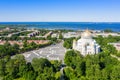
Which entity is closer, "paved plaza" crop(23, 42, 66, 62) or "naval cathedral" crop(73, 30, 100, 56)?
"naval cathedral" crop(73, 30, 100, 56)

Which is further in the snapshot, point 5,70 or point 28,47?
point 28,47

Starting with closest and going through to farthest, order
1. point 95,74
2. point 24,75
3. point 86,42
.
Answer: point 95,74
point 24,75
point 86,42

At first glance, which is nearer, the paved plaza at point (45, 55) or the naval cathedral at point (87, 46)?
the naval cathedral at point (87, 46)

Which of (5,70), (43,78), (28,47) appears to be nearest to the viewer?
(43,78)

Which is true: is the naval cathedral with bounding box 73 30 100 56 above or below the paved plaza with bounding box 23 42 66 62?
above

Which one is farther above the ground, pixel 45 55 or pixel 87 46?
pixel 87 46

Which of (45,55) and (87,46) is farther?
(45,55)

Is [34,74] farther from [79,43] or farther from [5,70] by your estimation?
[79,43]

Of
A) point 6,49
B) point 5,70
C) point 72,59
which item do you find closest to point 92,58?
point 72,59

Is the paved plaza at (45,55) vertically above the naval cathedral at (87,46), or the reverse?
the naval cathedral at (87,46)

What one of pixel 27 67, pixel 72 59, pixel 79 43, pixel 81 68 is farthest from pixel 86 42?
pixel 27 67
